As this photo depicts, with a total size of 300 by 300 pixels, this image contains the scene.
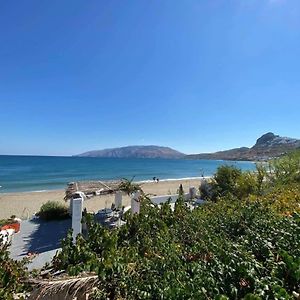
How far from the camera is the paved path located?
25.8ft

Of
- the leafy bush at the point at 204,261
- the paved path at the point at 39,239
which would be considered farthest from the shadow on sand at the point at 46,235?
the leafy bush at the point at 204,261

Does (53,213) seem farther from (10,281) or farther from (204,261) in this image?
(204,261)

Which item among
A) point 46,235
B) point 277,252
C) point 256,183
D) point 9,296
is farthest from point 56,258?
point 256,183

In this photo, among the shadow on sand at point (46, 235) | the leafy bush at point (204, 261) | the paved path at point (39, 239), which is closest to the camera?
the leafy bush at point (204, 261)

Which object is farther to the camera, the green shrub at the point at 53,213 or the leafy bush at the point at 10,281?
the green shrub at the point at 53,213

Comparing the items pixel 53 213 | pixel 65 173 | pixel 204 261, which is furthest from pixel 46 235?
pixel 65 173

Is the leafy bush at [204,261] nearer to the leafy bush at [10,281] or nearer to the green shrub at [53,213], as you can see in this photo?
the leafy bush at [10,281]

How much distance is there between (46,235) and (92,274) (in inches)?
329

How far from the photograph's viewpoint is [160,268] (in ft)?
9.64

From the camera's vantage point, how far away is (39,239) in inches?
400

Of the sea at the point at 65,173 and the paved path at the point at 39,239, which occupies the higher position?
the sea at the point at 65,173

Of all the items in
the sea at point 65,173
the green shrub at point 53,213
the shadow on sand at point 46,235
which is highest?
the sea at point 65,173

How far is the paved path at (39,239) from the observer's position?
25.8ft

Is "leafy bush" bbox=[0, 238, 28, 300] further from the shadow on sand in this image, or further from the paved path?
the shadow on sand
